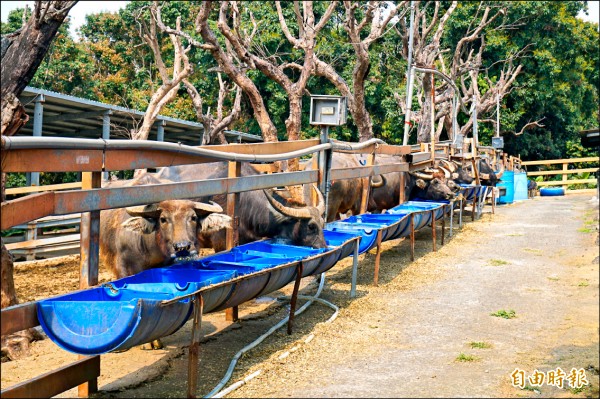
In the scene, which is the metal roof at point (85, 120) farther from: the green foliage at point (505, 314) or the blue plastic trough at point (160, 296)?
the green foliage at point (505, 314)

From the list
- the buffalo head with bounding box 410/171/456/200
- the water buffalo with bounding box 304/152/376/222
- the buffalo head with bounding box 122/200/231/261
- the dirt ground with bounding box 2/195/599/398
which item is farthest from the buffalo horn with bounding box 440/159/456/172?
the buffalo head with bounding box 122/200/231/261

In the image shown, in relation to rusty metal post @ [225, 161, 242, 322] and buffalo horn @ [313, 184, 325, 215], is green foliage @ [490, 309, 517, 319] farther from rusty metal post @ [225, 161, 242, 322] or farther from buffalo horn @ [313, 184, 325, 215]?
rusty metal post @ [225, 161, 242, 322]

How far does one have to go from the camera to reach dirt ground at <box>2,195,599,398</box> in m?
4.88

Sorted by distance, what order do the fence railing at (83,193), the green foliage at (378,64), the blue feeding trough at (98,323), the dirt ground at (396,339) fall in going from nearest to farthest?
the blue feeding trough at (98,323) < the fence railing at (83,193) < the dirt ground at (396,339) < the green foliage at (378,64)

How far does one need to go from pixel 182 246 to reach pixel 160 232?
401mm

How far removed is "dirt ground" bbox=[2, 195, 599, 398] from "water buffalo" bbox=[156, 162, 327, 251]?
2.53 feet

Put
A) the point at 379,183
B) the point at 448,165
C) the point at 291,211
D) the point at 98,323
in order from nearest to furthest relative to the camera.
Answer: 1. the point at 98,323
2. the point at 291,211
3. the point at 379,183
4. the point at 448,165

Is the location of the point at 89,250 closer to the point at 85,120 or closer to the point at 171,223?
the point at 171,223

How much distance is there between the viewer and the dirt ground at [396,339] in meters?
4.88

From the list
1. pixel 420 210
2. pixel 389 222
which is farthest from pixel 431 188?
pixel 389 222

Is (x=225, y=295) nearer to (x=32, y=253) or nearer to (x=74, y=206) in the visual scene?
(x=74, y=206)

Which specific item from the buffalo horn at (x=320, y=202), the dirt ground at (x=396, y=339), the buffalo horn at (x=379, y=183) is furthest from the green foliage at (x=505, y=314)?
the buffalo horn at (x=379, y=183)

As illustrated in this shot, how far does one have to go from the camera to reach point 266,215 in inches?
316

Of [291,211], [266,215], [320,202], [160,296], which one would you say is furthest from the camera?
[320,202]
